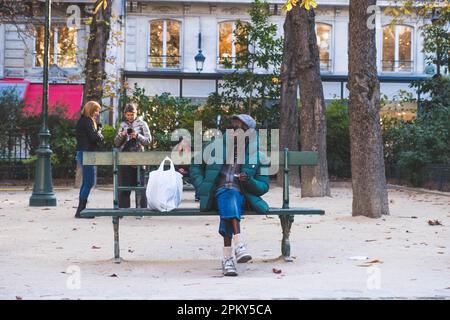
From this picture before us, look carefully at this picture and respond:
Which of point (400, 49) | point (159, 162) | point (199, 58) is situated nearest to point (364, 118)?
point (159, 162)

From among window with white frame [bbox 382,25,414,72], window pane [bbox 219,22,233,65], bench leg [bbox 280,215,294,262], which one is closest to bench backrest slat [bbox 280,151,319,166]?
bench leg [bbox 280,215,294,262]

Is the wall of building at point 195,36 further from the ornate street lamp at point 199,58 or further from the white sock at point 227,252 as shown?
the white sock at point 227,252

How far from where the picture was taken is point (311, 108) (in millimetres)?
20422

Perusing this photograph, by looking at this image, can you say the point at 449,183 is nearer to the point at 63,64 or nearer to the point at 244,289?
the point at 244,289

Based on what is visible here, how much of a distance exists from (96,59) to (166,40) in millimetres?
16674

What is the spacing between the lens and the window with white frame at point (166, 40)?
1608 inches

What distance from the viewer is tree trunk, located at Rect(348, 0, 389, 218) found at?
14.0 metres

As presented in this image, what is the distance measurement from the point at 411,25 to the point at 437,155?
18.5 m

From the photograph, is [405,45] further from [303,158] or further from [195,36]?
[303,158]

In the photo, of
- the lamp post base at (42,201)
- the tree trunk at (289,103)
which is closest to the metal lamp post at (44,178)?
the lamp post base at (42,201)

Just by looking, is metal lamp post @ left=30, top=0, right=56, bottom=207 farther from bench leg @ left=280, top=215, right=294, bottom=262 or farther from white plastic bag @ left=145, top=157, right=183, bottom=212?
bench leg @ left=280, top=215, right=294, bottom=262

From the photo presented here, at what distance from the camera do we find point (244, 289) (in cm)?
730

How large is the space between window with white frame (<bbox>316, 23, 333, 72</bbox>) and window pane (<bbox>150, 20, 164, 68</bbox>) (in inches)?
272

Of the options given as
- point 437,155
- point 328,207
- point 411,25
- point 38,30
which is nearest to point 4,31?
point 38,30
